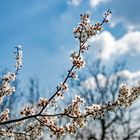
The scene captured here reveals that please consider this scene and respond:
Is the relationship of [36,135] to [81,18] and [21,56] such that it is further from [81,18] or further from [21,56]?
[81,18]

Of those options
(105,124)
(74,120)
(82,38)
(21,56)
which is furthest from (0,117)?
(105,124)

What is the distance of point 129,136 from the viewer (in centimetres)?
4216

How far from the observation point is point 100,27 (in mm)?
8852

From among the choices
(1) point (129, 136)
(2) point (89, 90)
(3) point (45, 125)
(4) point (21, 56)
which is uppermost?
(2) point (89, 90)

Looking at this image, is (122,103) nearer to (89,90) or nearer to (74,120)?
(74,120)

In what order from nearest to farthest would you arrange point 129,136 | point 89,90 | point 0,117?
1. point 0,117
2. point 129,136
3. point 89,90

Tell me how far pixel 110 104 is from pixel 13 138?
8.00 feet

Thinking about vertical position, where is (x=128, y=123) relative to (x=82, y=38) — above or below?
above

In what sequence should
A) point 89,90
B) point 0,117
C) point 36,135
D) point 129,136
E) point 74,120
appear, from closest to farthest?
point 74,120
point 36,135
point 0,117
point 129,136
point 89,90

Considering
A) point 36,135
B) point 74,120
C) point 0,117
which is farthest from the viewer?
point 0,117

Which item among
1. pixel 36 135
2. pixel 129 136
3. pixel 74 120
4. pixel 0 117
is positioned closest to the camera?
pixel 74 120

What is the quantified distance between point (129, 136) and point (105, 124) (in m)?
2.66

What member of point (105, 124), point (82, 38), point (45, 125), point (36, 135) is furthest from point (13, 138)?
point (105, 124)

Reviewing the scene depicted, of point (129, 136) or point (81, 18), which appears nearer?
point (81, 18)
